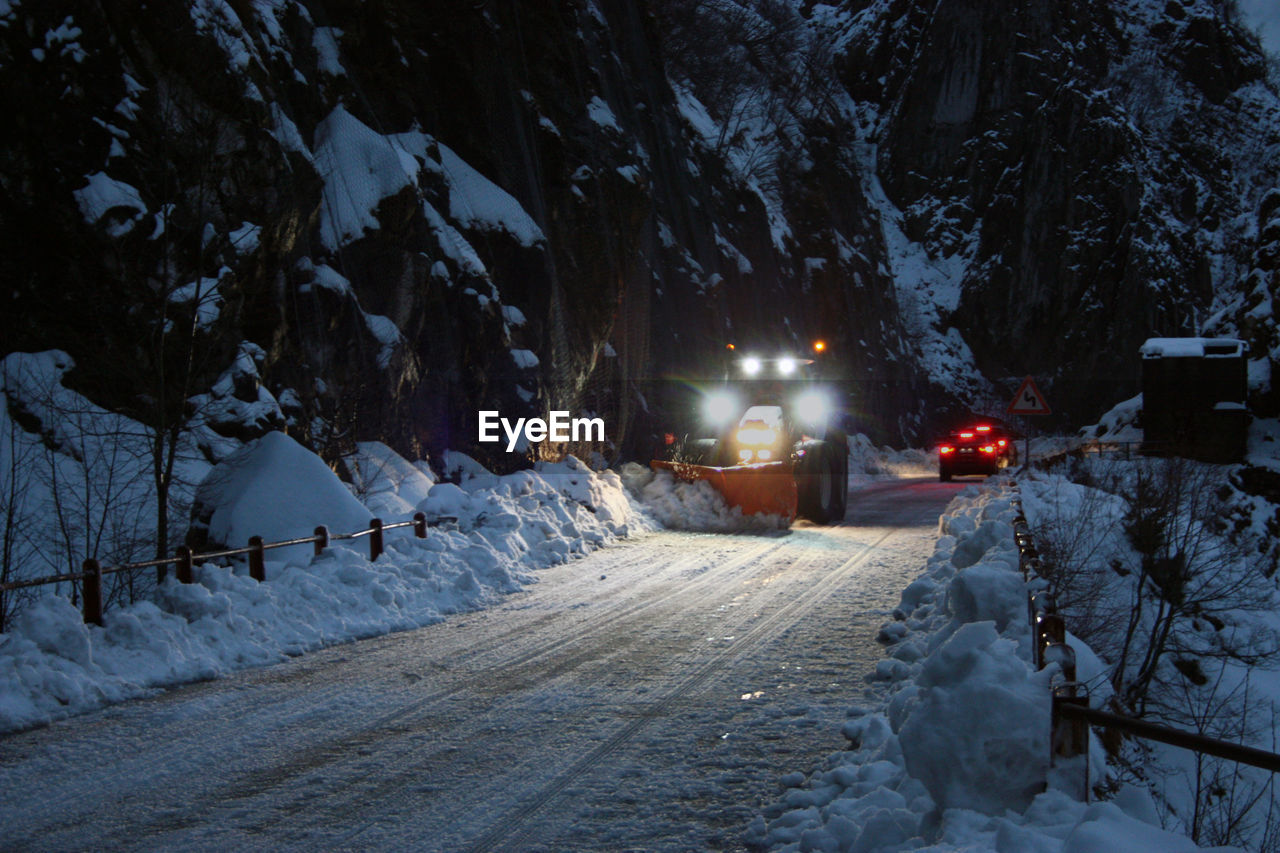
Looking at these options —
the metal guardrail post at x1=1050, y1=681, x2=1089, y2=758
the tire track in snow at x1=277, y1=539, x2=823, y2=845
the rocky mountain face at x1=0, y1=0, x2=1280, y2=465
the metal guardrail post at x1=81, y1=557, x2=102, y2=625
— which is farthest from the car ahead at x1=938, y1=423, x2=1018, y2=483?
the metal guardrail post at x1=1050, y1=681, x2=1089, y2=758

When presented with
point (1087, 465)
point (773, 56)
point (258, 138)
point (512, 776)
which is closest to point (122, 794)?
point (512, 776)

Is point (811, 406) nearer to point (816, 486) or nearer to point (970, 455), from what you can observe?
point (816, 486)

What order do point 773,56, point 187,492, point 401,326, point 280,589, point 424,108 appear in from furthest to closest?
point 773,56 → point 424,108 → point 401,326 → point 187,492 → point 280,589

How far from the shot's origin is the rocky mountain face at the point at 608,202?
15242 millimetres

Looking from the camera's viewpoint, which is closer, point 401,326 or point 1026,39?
point 401,326

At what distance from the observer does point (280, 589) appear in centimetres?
979

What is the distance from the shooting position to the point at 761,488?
57.1ft

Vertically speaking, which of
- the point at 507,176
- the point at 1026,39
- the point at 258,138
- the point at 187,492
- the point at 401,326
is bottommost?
the point at 187,492

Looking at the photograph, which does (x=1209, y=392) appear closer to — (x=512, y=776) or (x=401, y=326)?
(x=401, y=326)

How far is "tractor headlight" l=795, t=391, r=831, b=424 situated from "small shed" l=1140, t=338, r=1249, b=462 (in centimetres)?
1469

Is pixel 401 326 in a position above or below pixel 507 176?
below

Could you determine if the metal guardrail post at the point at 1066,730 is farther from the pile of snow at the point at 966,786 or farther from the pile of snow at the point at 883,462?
the pile of snow at the point at 883,462

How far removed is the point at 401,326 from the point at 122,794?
1679 cm

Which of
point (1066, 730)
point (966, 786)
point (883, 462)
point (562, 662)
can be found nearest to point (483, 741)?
point (562, 662)
